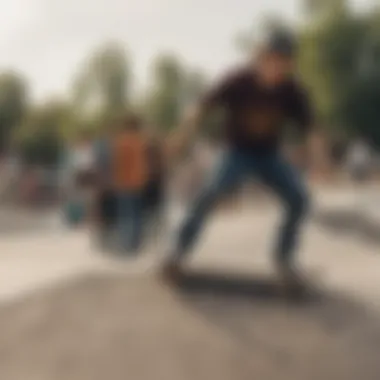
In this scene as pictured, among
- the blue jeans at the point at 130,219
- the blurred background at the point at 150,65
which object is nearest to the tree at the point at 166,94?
the blurred background at the point at 150,65

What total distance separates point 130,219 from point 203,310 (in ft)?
0.55

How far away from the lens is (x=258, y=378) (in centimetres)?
83

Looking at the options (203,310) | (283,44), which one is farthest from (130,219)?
(283,44)

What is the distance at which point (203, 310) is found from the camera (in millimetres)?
929

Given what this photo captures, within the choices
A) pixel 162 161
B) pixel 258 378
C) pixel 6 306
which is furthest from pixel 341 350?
pixel 6 306

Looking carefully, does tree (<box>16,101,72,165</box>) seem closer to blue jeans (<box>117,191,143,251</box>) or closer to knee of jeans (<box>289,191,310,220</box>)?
blue jeans (<box>117,191,143,251</box>)

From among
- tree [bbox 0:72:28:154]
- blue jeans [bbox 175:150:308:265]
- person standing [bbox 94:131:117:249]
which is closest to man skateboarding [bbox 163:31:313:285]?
blue jeans [bbox 175:150:308:265]

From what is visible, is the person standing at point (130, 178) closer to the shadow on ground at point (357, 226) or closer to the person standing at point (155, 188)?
the person standing at point (155, 188)

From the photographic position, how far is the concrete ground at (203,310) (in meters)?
0.85

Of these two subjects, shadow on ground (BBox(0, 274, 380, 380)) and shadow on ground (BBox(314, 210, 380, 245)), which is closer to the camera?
shadow on ground (BBox(0, 274, 380, 380))

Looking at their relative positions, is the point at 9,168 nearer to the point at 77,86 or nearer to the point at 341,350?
the point at 77,86

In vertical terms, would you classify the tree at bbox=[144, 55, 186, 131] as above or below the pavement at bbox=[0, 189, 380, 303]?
above

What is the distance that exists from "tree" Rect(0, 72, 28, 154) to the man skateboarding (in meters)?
0.22

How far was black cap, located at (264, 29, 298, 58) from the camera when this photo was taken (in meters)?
0.88
